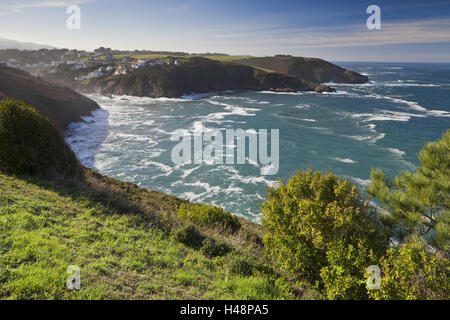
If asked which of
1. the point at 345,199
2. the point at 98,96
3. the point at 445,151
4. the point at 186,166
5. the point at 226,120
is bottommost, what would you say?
the point at 186,166

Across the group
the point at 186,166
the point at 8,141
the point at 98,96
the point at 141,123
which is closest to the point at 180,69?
the point at 98,96

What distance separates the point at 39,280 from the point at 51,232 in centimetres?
324

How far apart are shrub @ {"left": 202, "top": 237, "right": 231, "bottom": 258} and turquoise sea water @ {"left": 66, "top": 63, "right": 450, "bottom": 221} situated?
14.5 meters

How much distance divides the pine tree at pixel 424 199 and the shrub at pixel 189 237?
29.1ft

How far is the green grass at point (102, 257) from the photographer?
594cm

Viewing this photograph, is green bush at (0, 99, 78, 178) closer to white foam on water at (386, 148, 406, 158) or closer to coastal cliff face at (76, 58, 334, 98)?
white foam on water at (386, 148, 406, 158)

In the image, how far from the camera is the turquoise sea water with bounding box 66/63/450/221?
3153 cm

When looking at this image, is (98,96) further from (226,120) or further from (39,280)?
(39,280)

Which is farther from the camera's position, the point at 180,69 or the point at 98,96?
the point at 180,69

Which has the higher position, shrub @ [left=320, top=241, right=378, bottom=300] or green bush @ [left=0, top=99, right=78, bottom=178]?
green bush @ [left=0, top=99, right=78, bottom=178]

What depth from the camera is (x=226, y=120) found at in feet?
211

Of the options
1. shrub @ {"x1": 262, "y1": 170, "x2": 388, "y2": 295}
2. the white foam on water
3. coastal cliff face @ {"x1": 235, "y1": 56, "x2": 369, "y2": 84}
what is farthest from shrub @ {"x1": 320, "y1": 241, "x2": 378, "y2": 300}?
coastal cliff face @ {"x1": 235, "y1": 56, "x2": 369, "y2": 84}

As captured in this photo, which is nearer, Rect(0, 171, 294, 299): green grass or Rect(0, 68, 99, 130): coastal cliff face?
Rect(0, 171, 294, 299): green grass
